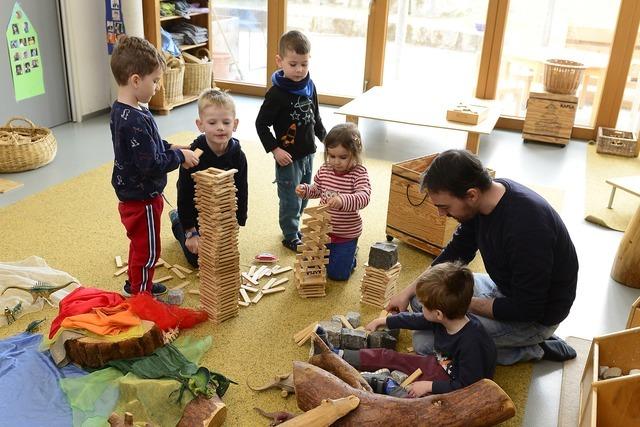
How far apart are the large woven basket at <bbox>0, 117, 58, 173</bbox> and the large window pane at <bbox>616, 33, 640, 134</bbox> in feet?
18.0

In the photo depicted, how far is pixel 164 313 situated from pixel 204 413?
2.34ft

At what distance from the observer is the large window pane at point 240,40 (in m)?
7.32

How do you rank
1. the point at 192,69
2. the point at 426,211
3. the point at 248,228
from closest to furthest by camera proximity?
the point at 426,211 < the point at 248,228 < the point at 192,69

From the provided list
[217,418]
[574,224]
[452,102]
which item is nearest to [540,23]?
[452,102]

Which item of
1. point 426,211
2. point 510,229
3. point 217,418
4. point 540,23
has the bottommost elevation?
point 217,418

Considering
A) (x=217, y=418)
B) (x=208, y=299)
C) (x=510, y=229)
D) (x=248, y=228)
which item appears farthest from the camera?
(x=248, y=228)

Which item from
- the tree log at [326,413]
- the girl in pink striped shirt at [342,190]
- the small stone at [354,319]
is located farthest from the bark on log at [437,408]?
the girl in pink striped shirt at [342,190]

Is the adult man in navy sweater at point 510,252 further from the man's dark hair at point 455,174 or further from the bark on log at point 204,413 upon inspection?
the bark on log at point 204,413

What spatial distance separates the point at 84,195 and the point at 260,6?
3.73m

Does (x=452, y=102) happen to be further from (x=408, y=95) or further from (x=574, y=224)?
(x=574, y=224)

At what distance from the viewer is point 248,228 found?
13.6ft

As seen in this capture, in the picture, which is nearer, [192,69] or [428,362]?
[428,362]

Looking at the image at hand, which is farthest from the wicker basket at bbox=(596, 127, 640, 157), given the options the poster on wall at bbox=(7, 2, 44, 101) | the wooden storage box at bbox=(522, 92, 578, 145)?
the poster on wall at bbox=(7, 2, 44, 101)

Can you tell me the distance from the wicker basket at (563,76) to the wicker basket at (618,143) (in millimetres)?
562
